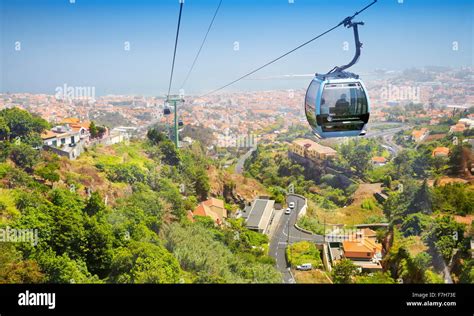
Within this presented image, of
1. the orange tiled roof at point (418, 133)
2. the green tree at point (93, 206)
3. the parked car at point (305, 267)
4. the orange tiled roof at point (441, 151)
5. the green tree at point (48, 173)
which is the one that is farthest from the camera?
the orange tiled roof at point (418, 133)

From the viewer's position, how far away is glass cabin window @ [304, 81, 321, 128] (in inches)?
122

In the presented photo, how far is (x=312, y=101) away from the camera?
3.16 m

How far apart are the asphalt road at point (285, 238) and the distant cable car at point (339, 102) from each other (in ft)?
11.9

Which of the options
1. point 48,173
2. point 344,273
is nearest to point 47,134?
point 48,173

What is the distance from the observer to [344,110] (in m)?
3.11

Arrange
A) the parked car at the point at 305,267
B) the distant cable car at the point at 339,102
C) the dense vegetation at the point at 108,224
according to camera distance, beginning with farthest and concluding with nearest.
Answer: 1. the parked car at the point at 305,267
2. the dense vegetation at the point at 108,224
3. the distant cable car at the point at 339,102

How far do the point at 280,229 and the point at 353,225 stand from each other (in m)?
2.47

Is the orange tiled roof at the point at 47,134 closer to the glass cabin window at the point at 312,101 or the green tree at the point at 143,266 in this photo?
the green tree at the point at 143,266

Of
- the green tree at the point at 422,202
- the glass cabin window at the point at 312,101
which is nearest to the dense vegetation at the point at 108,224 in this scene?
the glass cabin window at the point at 312,101

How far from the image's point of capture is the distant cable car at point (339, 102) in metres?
3.01

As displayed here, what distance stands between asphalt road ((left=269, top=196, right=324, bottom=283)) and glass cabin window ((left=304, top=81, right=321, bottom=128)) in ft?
11.8

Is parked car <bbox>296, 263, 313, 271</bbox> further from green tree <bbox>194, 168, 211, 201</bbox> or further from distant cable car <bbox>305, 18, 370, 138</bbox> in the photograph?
distant cable car <bbox>305, 18, 370, 138</bbox>
